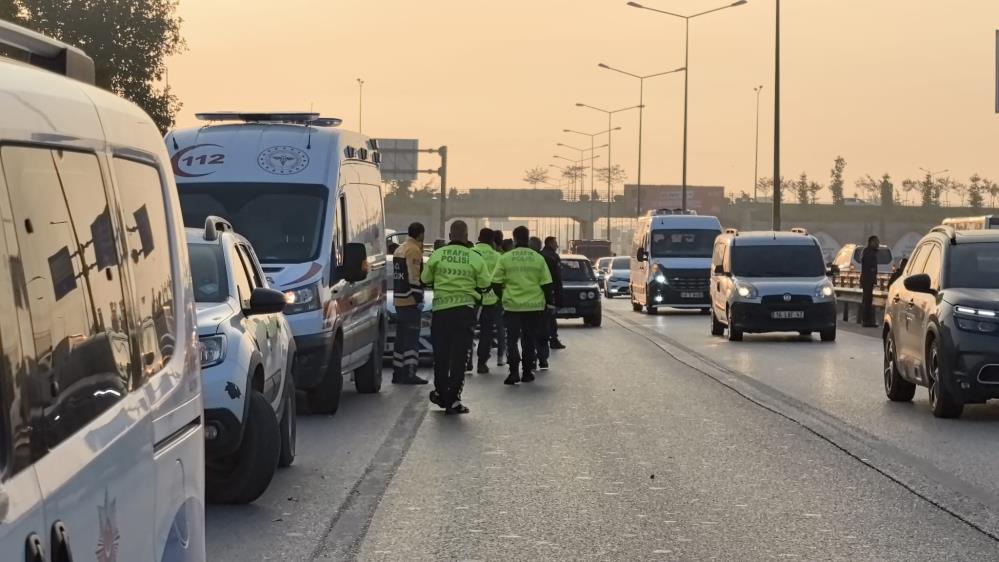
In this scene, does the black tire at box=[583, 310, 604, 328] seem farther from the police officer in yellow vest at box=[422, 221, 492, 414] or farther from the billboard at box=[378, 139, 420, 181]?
the billboard at box=[378, 139, 420, 181]

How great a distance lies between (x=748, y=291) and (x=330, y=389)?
609 inches

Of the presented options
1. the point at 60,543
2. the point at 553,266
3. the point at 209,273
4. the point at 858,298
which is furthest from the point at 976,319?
the point at 858,298

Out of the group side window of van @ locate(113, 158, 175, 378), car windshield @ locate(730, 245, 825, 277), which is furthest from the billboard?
side window of van @ locate(113, 158, 175, 378)

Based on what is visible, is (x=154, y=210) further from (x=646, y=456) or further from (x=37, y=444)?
(x=646, y=456)

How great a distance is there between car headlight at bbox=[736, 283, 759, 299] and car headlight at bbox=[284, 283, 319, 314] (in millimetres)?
15949

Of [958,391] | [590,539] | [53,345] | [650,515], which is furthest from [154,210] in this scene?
[958,391]

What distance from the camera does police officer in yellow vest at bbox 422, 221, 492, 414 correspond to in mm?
15781

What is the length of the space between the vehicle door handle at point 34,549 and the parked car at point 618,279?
62.5m

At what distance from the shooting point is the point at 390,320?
22297 millimetres

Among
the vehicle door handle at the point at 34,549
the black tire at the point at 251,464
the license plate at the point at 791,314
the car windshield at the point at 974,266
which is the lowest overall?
the license plate at the point at 791,314

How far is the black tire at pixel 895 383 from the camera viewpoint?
17.2 meters

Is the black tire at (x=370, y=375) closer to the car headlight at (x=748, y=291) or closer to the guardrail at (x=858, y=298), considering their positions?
the car headlight at (x=748, y=291)

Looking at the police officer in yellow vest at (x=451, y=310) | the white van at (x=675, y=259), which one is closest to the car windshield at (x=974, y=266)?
the police officer in yellow vest at (x=451, y=310)

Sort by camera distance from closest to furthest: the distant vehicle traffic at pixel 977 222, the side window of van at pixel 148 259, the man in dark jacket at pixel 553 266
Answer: the side window of van at pixel 148 259, the man in dark jacket at pixel 553 266, the distant vehicle traffic at pixel 977 222
